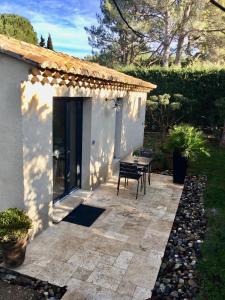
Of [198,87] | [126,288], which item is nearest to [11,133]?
[126,288]

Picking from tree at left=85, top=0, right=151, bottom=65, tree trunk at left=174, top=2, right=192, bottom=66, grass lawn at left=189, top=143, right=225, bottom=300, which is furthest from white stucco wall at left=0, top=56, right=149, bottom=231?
tree at left=85, top=0, right=151, bottom=65

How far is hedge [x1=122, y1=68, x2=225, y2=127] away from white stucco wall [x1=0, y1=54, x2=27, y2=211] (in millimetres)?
14584

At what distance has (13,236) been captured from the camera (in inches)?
186

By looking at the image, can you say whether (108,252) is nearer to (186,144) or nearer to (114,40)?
(186,144)

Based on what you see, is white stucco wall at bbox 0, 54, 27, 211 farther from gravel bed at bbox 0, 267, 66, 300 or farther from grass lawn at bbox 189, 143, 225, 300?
grass lawn at bbox 189, 143, 225, 300

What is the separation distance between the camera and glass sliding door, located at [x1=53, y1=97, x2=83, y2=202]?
279 inches

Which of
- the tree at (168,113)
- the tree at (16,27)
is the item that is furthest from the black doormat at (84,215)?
the tree at (16,27)

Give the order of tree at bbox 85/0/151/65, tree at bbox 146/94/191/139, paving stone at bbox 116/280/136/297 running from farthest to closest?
tree at bbox 85/0/151/65, tree at bbox 146/94/191/139, paving stone at bbox 116/280/136/297

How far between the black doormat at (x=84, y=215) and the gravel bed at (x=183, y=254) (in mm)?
1919

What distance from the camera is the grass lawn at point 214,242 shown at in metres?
4.79

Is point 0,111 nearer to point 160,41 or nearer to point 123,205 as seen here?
point 123,205

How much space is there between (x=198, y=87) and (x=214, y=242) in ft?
46.0

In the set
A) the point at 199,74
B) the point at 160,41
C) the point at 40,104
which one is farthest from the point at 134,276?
the point at 160,41

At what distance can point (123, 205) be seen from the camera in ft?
26.1
